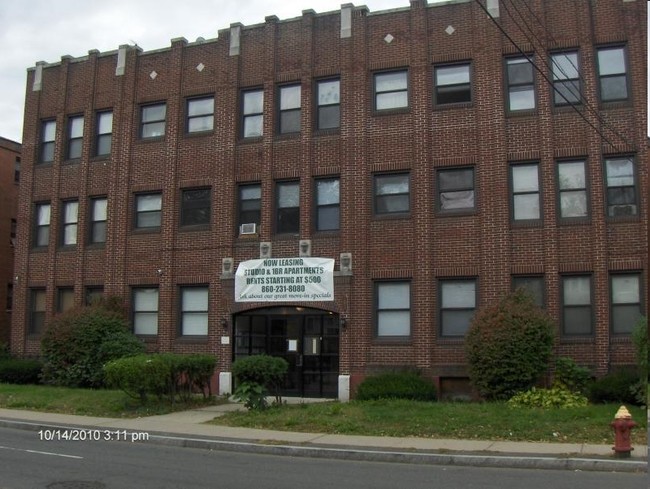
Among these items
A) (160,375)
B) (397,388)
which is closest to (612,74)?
(397,388)

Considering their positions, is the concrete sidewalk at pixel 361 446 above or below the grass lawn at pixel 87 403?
below

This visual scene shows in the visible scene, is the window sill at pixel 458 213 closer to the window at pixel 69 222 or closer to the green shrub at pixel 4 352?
the window at pixel 69 222

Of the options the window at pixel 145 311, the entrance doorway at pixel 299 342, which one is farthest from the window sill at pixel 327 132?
the window at pixel 145 311

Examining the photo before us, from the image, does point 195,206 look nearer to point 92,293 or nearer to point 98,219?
point 98,219

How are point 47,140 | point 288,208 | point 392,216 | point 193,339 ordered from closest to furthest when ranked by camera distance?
1. point 392,216
2. point 288,208
3. point 193,339
4. point 47,140

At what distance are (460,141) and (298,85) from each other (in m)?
5.67

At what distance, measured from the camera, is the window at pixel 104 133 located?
25.2 meters

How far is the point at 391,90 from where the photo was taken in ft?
Answer: 70.4

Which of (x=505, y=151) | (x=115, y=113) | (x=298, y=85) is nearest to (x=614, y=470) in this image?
(x=505, y=151)

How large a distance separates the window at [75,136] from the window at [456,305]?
14289 mm

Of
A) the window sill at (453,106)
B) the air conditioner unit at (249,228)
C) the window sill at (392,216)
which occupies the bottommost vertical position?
the air conditioner unit at (249,228)

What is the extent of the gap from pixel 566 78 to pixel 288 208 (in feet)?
29.5

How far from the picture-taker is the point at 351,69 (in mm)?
21734

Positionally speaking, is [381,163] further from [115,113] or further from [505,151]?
[115,113]
